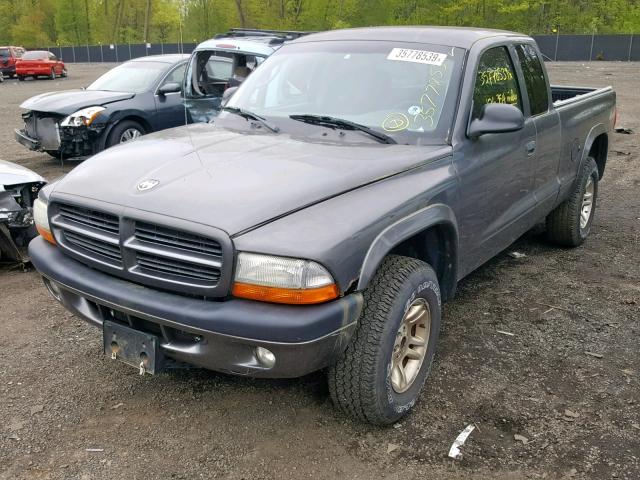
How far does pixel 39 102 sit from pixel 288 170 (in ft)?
24.7

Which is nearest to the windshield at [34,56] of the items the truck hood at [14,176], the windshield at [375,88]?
the truck hood at [14,176]

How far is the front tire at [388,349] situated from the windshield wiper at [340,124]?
77 centimetres

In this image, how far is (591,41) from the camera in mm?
41469

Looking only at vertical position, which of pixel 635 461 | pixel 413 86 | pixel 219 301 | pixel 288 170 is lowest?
pixel 635 461

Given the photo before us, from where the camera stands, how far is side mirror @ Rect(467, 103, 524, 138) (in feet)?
11.5

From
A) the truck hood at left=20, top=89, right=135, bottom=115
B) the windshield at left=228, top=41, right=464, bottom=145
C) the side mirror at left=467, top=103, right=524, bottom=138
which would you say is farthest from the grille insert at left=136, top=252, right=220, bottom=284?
the truck hood at left=20, top=89, right=135, bottom=115

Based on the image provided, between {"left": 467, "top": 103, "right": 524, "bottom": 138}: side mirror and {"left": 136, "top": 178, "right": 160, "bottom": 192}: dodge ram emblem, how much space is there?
70.2 inches

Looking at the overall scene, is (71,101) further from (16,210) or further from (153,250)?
(153,250)

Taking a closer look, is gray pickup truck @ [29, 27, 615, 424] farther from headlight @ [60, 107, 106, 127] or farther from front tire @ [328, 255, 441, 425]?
headlight @ [60, 107, 106, 127]

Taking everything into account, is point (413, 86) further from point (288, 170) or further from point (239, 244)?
point (239, 244)

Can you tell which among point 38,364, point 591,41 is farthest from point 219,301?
point 591,41

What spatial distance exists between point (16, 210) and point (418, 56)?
130 inches

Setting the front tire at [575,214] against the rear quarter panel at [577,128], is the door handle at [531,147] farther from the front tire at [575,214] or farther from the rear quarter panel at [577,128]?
the front tire at [575,214]

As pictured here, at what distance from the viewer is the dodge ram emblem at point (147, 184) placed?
2.85 metres
